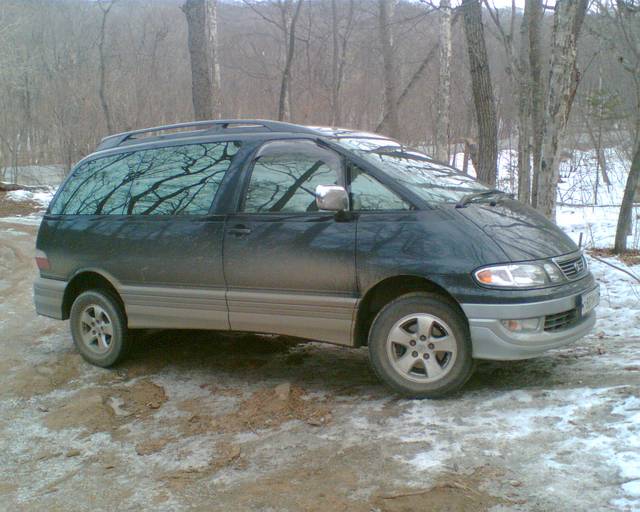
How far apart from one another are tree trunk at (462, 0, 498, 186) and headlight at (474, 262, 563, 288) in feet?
22.7

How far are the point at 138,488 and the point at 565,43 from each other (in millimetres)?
6756

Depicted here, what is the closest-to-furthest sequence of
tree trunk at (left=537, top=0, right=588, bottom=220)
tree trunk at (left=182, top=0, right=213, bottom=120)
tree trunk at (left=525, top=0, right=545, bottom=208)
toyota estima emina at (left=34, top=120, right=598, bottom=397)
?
toyota estima emina at (left=34, top=120, right=598, bottom=397)
tree trunk at (left=537, top=0, right=588, bottom=220)
tree trunk at (left=182, top=0, right=213, bottom=120)
tree trunk at (left=525, top=0, right=545, bottom=208)

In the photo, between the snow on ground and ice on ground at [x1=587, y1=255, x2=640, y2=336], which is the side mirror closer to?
the snow on ground

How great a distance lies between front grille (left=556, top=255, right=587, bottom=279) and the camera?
442cm

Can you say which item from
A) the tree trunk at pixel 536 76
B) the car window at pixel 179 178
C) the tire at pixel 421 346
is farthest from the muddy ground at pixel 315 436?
the tree trunk at pixel 536 76

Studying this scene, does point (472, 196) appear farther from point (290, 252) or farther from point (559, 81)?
point (559, 81)

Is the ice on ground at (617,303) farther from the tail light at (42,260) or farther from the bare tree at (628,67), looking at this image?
the tail light at (42,260)

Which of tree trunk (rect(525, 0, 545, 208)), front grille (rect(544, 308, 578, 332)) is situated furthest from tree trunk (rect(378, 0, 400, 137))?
front grille (rect(544, 308, 578, 332))

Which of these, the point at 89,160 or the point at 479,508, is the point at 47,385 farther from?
the point at 479,508

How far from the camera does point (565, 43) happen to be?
7.70m

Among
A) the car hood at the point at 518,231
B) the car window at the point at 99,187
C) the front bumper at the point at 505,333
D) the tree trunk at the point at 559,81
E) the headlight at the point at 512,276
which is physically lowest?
the front bumper at the point at 505,333

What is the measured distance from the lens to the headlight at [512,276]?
4152mm

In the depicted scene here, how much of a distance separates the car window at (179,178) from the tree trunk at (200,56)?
650 cm

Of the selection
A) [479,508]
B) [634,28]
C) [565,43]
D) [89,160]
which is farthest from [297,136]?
[634,28]
